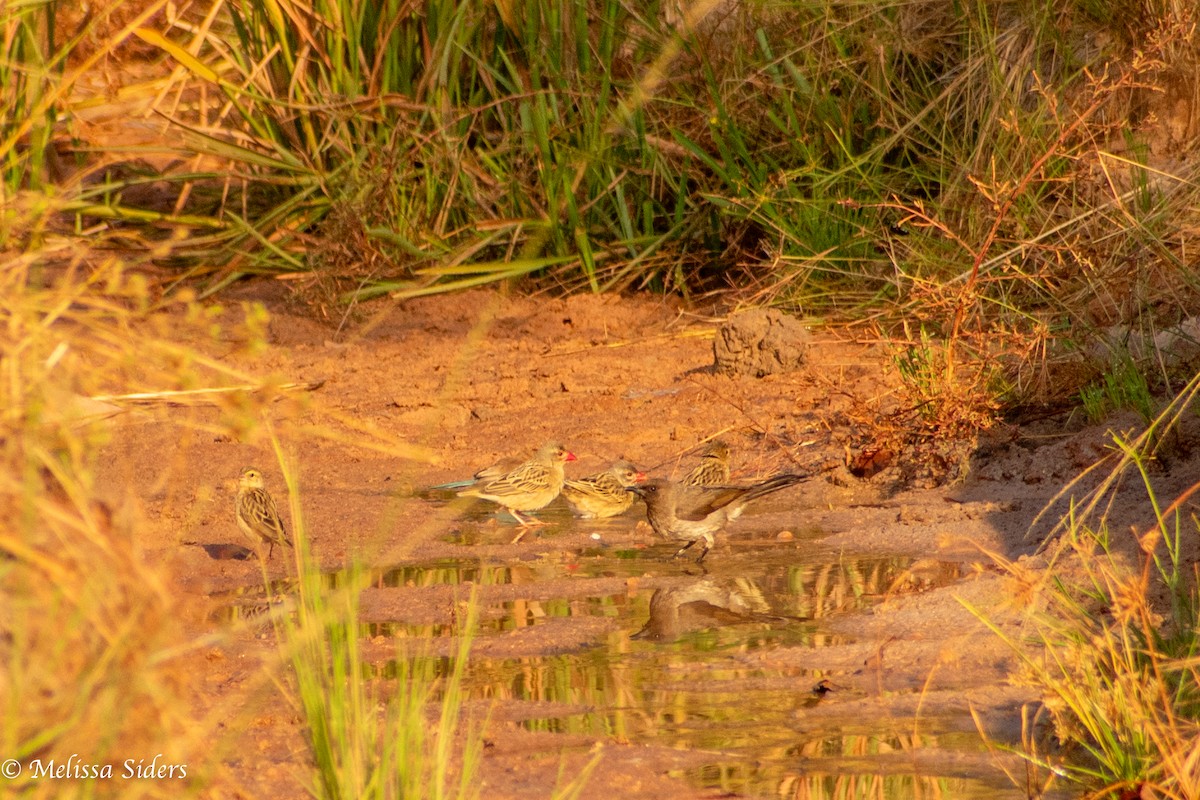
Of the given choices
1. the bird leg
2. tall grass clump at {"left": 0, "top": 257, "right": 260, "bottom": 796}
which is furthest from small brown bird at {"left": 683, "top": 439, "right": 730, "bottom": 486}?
tall grass clump at {"left": 0, "top": 257, "right": 260, "bottom": 796}

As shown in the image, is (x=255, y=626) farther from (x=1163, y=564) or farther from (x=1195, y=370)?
(x=1195, y=370)

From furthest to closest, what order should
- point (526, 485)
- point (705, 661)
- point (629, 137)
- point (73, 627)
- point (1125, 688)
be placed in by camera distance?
point (629, 137)
point (526, 485)
point (705, 661)
point (1125, 688)
point (73, 627)

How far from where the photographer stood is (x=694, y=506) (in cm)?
574

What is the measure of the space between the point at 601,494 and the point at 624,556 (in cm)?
65

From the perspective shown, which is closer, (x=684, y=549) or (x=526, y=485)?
(x=684, y=549)

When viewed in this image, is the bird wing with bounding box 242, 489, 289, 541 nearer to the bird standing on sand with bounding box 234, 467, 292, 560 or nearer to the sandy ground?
the bird standing on sand with bounding box 234, 467, 292, 560

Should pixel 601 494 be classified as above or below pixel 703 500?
above

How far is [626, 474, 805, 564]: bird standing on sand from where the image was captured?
5766mm

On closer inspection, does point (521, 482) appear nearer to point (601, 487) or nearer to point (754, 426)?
point (601, 487)

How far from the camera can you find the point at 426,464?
24.6ft

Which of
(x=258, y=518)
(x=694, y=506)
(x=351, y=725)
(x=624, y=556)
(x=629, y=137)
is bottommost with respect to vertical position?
(x=351, y=725)

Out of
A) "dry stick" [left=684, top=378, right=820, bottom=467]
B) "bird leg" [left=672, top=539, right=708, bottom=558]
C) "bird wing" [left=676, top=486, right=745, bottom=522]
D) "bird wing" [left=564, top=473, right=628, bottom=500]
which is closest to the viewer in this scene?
Answer: "bird wing" [left=676, top=486, right=745, bottom=522]

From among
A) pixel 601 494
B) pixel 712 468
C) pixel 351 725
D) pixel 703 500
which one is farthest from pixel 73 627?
pixel 712 468

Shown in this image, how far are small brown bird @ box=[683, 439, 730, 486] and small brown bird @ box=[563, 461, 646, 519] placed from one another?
278 millimetres
